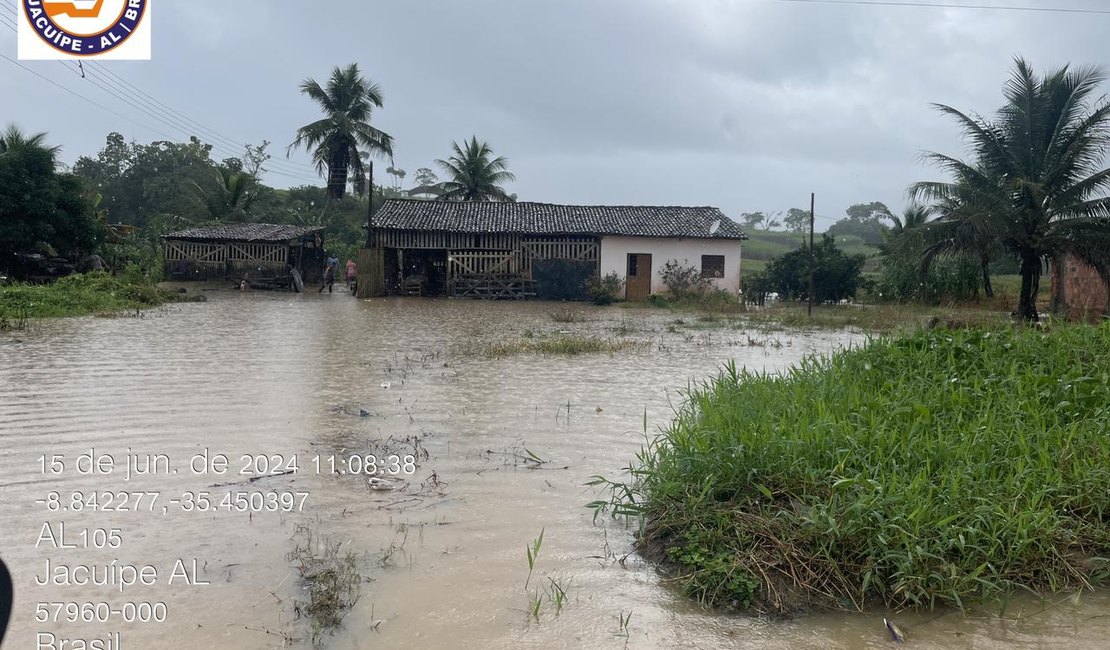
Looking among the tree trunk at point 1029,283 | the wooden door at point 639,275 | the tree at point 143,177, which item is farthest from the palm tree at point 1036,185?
the tree at point 143,177

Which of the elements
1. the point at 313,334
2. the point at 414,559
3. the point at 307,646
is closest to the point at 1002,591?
the point at 414,559

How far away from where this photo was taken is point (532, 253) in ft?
90.5

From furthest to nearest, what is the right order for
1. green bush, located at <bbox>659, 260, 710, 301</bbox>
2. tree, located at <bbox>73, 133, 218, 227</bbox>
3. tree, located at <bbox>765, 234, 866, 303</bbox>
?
tree, located at <bbox>73, 133, 218, 227</bbox>
green bush, located at <bbox>659, 260, 710, 301</bbox>
tree, located at <bbox>765, 234, 866, 303</bbox>

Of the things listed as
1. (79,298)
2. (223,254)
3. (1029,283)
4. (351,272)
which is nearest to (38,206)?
(79,298)

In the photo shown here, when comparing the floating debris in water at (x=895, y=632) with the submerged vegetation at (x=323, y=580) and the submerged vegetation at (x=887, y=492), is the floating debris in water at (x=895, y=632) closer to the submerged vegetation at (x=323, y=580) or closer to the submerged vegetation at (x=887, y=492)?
the submerged vegetation at (x=887, y=492)

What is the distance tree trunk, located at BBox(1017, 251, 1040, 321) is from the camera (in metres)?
17.6

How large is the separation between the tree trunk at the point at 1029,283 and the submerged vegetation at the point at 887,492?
13.5m

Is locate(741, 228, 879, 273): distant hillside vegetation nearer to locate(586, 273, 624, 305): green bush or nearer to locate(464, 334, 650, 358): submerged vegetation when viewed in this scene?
locate(586, 273, 624, 305): green bush

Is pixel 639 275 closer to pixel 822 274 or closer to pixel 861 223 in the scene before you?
pixel 822 274

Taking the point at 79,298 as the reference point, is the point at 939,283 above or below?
above

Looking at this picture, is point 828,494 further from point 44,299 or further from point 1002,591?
point 44,299

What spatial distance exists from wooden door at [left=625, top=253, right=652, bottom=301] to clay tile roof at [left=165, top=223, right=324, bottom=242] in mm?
11884

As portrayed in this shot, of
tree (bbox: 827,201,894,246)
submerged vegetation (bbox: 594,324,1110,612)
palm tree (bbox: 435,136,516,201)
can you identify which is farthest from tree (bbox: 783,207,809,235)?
submerged vegetation (bbox: 594,324,1110,612)

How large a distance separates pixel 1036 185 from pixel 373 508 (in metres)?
16.5
